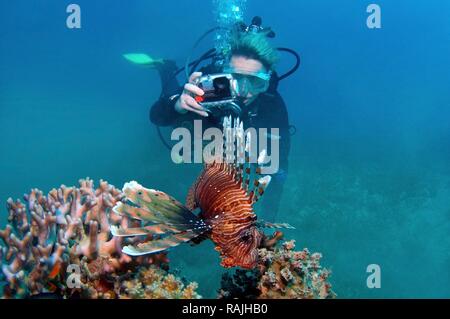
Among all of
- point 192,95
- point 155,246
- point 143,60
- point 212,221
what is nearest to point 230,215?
point 212,221

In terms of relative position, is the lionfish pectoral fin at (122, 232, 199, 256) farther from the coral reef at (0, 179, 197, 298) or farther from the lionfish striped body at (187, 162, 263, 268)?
the coral reef at (0, 179, 197, 298)

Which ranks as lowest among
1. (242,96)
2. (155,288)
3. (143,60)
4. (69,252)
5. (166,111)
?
(155,288)

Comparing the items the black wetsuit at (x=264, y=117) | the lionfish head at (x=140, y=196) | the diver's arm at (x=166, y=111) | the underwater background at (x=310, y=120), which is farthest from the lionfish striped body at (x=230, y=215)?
the diver's arm at (x=166, y=111)

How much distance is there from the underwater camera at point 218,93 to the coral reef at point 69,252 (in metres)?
2.12

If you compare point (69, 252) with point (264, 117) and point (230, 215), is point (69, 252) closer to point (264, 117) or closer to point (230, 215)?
point (230, 215)

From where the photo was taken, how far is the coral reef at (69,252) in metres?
2.44

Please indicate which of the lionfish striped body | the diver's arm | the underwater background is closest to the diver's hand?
the diver's arm

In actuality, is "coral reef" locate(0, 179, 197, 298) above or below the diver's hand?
below

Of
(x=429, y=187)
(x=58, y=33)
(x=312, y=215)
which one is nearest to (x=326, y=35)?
(x=58, y=33)

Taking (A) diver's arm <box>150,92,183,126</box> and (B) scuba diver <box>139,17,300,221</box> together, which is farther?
(A) diver's arm <box>150,92,183,126</box>

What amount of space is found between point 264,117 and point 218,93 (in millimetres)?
3218

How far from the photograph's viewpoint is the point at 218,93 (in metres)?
4.57

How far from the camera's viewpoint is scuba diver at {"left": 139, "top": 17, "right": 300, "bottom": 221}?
15.3 ft

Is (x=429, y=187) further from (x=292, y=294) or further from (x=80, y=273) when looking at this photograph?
(x=80, y=273)
